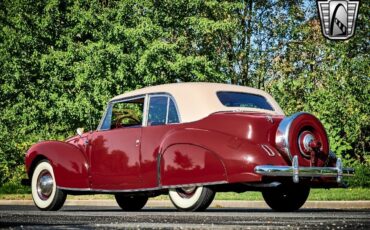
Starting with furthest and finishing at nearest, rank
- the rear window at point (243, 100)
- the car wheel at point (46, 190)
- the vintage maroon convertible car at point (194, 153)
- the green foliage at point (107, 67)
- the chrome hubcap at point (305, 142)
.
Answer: the green foliage at point (107, 67)
the car wheel at point (46, 190)
the rear window at point (243, 100)
the chrome hubcap at point (305, 142)
the vintage maroon convertible car at point (194, 153)

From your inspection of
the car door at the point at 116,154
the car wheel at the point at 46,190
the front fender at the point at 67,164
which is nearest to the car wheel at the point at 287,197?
the car door at the point at 116,154

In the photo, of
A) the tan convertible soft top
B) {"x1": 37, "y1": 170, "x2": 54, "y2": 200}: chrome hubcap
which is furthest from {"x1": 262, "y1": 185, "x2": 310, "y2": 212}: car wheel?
{"x1": 37, "y1": 170, "x2": 54, "y2": 200}: chrome hubcap

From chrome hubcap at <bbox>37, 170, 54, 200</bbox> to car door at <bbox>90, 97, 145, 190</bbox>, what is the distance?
851 mm

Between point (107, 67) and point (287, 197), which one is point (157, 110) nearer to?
point (287, 197)

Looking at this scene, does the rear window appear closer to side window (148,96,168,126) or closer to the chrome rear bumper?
side window (148,96,168,126)

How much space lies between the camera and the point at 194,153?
374 inches

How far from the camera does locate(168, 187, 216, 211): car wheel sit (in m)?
9.52

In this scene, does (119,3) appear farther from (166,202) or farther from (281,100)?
(166,202)

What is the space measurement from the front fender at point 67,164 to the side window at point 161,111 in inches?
57.5

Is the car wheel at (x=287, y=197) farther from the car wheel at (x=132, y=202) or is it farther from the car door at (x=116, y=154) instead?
the car wheel at (x=132, y=202)

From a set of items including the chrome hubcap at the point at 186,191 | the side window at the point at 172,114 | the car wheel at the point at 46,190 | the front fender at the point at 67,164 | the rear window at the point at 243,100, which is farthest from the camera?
the car wheel at the point at 46,190

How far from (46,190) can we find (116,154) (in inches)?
62.5

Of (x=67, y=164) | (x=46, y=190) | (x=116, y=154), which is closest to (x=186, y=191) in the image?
(x=116, y=154)

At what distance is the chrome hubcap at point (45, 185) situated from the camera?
38.1 feet
